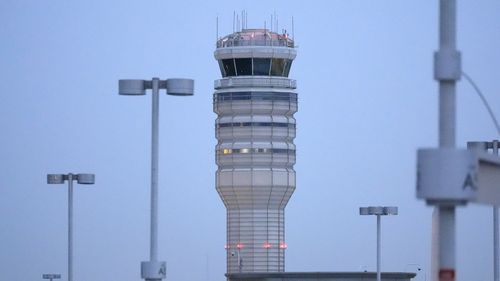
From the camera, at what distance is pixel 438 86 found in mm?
28141

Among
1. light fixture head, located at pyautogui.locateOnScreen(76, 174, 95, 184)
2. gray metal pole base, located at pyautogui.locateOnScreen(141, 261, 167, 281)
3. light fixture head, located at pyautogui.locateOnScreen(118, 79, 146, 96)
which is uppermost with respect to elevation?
light fixture head, located at pyautogui.locateOnScreen(118, 79, 146, 96)

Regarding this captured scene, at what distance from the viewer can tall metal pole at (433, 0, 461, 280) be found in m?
27.9

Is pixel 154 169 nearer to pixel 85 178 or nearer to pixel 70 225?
pixel 85 178

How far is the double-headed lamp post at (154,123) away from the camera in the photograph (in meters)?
58.8

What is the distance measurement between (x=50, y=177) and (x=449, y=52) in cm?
6372

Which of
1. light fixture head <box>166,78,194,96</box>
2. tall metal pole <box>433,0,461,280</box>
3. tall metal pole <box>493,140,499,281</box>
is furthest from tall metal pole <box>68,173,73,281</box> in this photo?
tall metal pole <box>433,0,461,280</box>

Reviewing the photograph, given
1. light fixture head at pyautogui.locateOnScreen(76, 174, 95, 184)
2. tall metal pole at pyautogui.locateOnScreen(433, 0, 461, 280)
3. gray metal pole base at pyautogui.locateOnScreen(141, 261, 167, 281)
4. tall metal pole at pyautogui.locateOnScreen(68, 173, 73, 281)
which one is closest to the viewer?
tall metal pole at pyautogui.locateOnScreen(433, 0, 461, 280)

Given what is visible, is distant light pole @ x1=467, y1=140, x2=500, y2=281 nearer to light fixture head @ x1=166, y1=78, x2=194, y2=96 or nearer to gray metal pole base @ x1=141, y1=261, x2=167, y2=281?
light fixture head @ x1=166, y1=78, x2=194, y2=96

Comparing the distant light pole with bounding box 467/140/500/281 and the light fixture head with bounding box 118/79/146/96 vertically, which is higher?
the light fixture head with bounding box 118/79/146/96

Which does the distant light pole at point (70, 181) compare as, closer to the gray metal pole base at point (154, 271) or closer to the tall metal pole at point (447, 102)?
Answer: the gray metal pole base at point (154, 271)

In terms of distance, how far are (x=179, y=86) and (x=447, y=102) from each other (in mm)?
31409

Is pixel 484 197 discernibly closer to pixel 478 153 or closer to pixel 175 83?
pixel 478 153

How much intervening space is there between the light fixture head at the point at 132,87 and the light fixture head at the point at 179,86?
113 centimetres

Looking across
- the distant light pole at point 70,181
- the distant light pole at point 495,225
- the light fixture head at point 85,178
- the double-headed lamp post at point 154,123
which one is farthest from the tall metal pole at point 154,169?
the distant light pole at point 70,181
